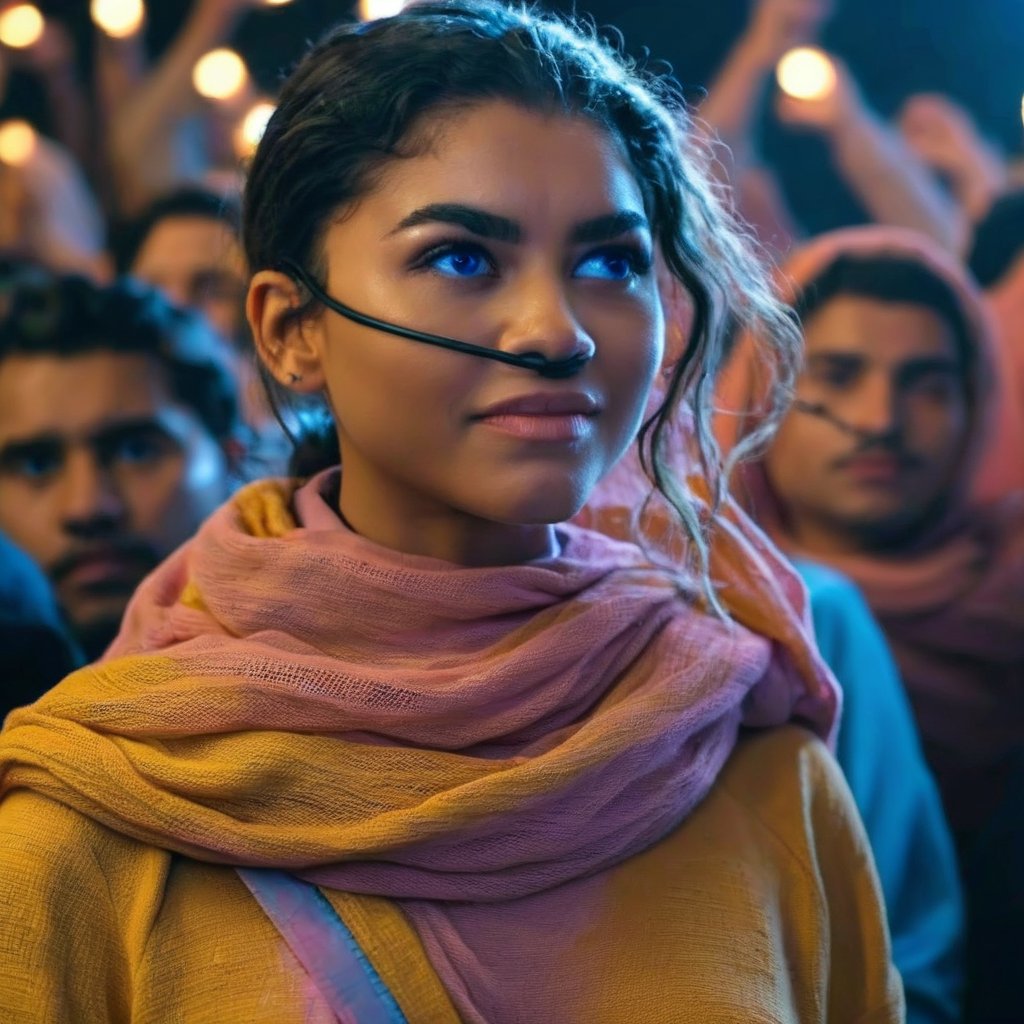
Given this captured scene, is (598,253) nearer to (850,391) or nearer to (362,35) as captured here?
(362,35)

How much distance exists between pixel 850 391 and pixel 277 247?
1242mm

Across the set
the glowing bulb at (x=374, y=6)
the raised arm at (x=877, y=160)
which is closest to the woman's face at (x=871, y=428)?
the raised arm at (x=877, y=160)

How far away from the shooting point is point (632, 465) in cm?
112

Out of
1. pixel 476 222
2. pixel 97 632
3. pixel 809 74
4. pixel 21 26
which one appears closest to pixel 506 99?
pixel 476 222

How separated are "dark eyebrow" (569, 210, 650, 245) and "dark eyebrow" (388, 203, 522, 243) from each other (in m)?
0.04

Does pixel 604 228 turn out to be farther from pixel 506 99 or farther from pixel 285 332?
pixel 285 332

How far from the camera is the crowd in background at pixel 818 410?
1.61 metres

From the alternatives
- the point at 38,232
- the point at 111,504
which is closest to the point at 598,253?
the point at 111,504

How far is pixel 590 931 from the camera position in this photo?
2.90 feet

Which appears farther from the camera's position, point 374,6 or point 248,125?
point 248,125

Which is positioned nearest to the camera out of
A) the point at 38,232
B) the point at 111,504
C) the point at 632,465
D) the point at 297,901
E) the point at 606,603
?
the point at 297,901

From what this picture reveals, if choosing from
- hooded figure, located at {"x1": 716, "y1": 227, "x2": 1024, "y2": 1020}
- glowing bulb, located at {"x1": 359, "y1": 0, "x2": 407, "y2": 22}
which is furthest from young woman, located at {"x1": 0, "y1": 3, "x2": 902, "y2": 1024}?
glowing bulb, located at {"x1": 359, "y1": 0, "x2": 407, "y2": 22}

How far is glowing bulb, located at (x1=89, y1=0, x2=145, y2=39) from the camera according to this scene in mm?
2223

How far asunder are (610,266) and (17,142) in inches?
66.0
